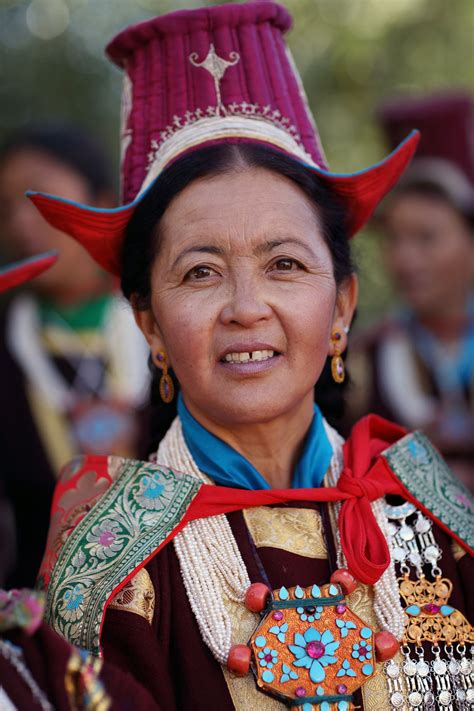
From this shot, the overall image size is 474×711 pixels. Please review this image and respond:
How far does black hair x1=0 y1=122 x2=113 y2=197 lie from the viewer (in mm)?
5918

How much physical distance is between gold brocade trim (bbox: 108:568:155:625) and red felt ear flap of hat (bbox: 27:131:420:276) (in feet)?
2.83

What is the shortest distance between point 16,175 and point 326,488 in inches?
144

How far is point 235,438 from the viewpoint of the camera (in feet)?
9.16

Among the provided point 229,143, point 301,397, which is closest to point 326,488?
point 301,397

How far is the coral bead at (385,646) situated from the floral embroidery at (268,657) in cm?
23

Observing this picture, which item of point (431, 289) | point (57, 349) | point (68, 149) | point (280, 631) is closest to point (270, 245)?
point (280, 631)

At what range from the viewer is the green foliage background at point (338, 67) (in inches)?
345

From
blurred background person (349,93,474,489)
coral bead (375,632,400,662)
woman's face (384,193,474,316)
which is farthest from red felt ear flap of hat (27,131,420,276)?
woman's face (384,193,474,316)

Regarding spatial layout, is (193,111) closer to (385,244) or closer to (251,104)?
(251,104)

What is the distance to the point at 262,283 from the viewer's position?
266cm

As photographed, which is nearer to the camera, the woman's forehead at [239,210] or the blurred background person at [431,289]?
the woman's forehead at [239,210]

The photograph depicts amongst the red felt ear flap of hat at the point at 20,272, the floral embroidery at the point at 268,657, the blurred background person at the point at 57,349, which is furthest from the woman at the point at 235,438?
the blurred background person at the point at 57,349

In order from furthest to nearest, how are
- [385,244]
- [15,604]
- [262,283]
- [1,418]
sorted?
[385,244], [1,418], [262,283], [15,604]

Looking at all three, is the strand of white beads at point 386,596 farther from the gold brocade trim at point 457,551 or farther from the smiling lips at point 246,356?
the smiling lips at point 246,356
